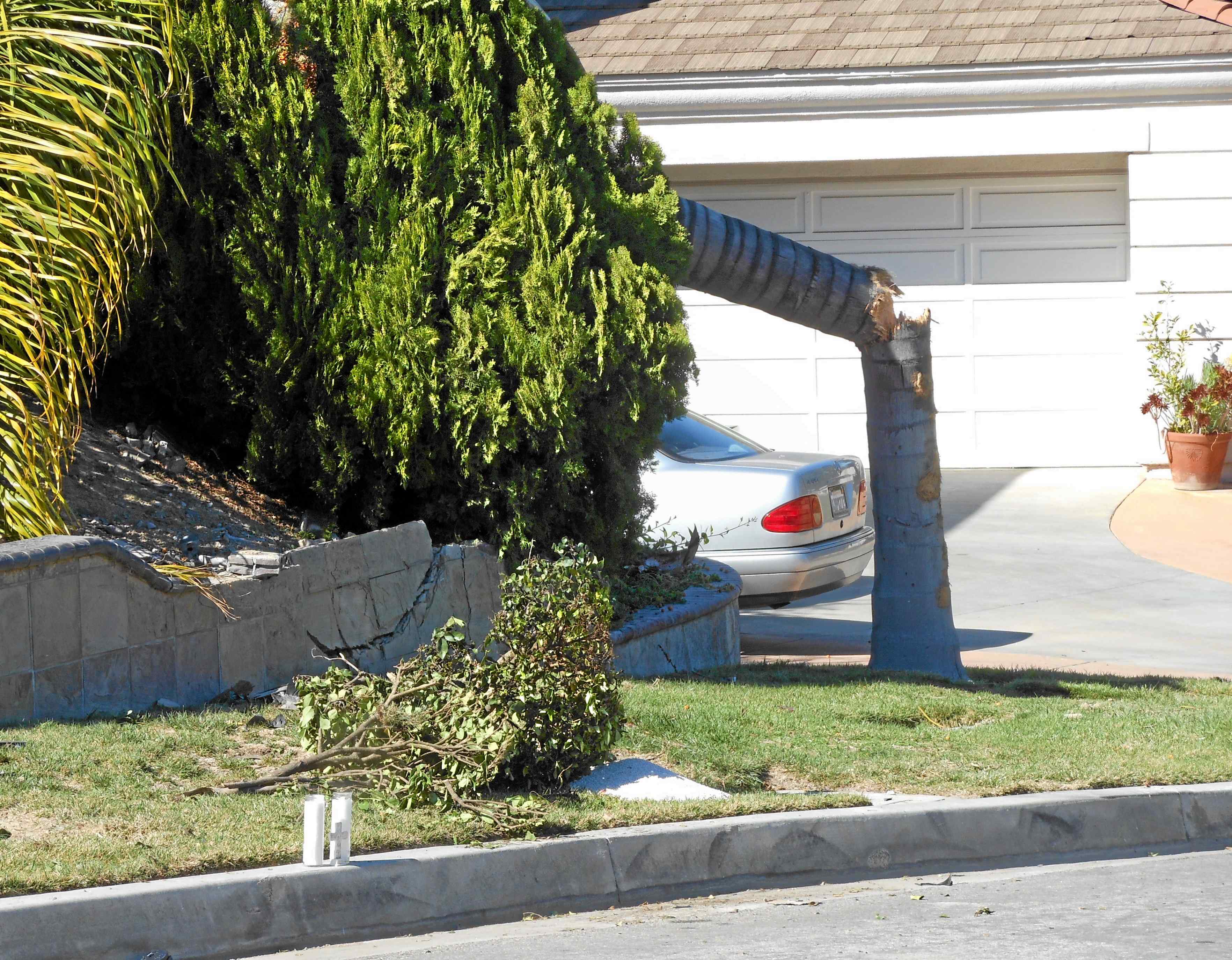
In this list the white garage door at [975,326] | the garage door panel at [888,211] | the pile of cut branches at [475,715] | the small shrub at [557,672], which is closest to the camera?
the pile of cut branches at [475,715]

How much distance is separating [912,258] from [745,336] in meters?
1.88

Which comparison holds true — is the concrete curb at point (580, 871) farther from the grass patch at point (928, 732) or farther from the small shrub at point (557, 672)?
the small shrub at point (557, 672)

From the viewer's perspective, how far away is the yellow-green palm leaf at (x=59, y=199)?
19.9 feet

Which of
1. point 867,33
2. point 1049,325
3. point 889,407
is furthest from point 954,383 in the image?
point 889,407

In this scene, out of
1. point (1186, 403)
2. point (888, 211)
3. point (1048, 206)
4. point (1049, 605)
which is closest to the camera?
point (1049, 605)

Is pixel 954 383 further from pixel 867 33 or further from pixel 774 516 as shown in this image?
pixel 774 516

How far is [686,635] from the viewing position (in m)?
8.03

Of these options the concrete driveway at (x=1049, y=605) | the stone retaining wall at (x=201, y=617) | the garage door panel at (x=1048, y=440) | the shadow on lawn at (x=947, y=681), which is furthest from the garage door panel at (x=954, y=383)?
the stone retaining wall at (x=201, y=617)

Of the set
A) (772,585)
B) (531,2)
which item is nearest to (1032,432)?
(772,585)

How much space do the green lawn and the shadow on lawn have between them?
0.02 m

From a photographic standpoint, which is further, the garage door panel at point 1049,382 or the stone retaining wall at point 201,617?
the garage door panel at point 1049,382

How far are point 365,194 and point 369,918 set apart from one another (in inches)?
154

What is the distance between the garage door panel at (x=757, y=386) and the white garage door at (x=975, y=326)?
0.05 ft

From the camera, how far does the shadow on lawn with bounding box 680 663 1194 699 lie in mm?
7488
